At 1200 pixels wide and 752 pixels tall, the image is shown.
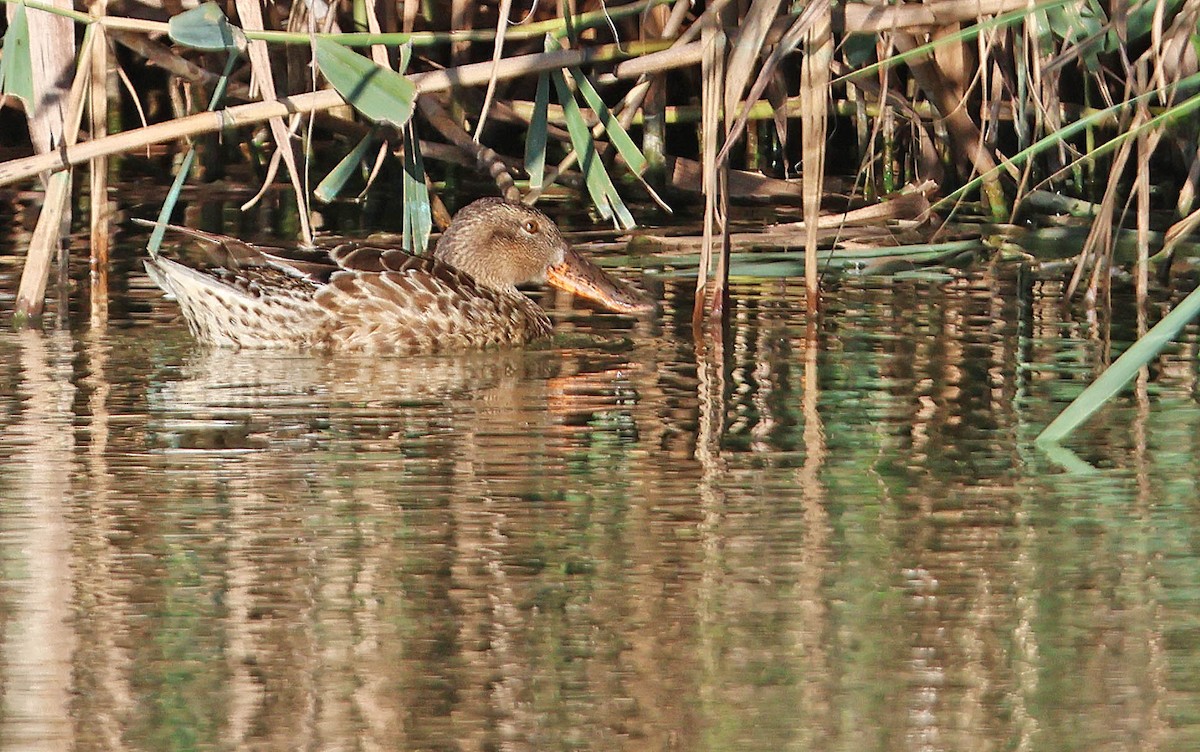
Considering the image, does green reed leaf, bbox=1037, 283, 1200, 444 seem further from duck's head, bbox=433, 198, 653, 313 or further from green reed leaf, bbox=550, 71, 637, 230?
duck's head, bbox=433, 198, 653, 313

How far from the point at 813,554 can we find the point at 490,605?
75 centimetres

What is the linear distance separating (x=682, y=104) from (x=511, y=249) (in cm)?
358

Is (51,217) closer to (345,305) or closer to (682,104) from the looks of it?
(345,305)

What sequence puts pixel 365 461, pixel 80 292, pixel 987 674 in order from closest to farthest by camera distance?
pixel 987 674
pixel 365 461
pixel 80 292

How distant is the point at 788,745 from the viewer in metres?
3.55

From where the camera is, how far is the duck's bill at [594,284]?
801 cm

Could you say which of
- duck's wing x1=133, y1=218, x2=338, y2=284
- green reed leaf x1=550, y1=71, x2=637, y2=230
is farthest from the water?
green reed leaf x1=550, y1=71, x2=637, y2=230

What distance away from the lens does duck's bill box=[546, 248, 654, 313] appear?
801 centimetres

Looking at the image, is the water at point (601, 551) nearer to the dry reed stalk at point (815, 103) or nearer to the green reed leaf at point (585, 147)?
the dry reed stalk at point (815, 103)

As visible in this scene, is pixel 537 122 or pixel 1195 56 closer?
pixel 537 122

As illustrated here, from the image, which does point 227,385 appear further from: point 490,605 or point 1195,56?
point 1195,56

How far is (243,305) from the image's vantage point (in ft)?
24.0

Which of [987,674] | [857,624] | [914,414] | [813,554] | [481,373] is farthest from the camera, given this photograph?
[481,373]

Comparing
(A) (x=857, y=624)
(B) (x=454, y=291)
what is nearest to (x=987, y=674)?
(A) (x=857, y=624)
